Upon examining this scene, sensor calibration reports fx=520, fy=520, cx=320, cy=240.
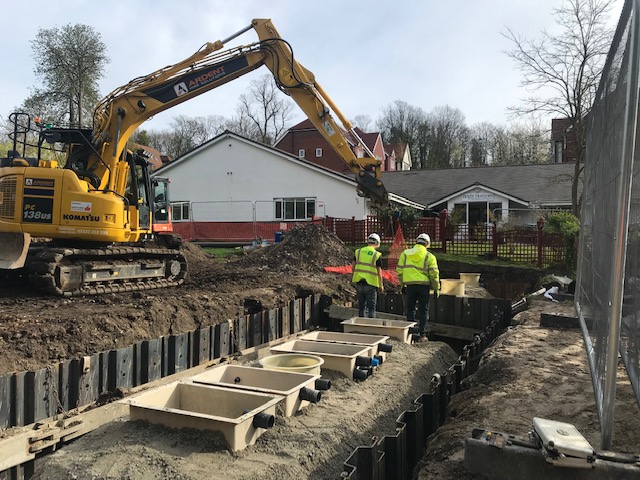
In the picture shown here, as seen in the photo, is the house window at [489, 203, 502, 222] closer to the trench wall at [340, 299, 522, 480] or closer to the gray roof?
the gray roof

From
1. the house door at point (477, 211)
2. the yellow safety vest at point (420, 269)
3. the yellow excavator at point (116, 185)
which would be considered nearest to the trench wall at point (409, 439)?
the yellow safety vest at point (420, 269)

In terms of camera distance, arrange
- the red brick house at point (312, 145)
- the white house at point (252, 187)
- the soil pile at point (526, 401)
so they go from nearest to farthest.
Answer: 1. the soil pile at point (526, 401)
2. the white house at point (252, 187)
3. the red brick house at point (312, 145)

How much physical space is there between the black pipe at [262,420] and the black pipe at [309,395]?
86 cm

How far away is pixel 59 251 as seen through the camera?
983 cm

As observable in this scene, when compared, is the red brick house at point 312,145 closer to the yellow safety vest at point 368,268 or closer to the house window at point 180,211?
the house window at point 180,211

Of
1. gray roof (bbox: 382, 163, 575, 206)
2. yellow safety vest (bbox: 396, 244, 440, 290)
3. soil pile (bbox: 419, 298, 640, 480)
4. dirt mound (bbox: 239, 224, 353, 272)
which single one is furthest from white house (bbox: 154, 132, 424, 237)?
soil pile (bbox: 419, 298, 640, 480)

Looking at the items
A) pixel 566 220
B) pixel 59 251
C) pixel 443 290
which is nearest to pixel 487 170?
pixel 566 220

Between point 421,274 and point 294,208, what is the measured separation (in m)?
20.5

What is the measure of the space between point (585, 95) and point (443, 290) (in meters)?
11.5

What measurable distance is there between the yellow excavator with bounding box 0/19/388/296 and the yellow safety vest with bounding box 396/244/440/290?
2.44 metres

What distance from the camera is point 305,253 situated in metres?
16.9

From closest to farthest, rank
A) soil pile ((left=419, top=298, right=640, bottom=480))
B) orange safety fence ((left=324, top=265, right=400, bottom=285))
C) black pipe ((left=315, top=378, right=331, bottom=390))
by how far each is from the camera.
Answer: soil pile ((left=419, top=298, right=640, bottom=480)) → black pipe ((left=315, top=378, right=331, bottom=390)) → orange safety fence ((left=324, top=265, right=400, bottom=285))

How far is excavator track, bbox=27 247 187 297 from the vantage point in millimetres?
9680

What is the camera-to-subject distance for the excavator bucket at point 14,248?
9.73 metres
